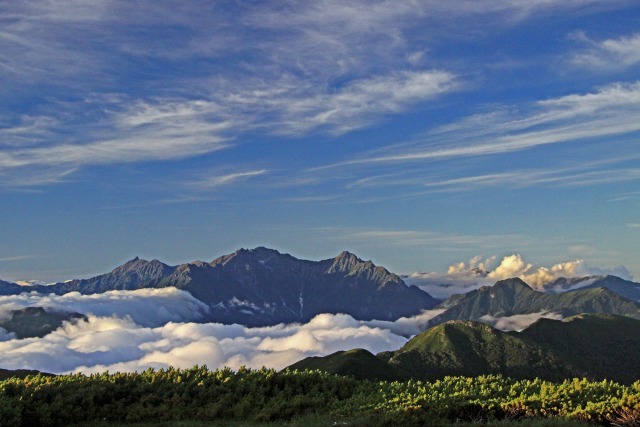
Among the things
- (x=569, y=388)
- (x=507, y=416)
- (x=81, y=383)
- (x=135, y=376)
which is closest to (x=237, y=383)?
(x=135, y=376)

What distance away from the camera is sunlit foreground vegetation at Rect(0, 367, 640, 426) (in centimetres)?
2158

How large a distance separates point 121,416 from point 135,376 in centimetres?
360

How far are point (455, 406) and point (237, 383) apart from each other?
10.2 m

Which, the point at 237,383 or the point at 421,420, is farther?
the point at 237,383

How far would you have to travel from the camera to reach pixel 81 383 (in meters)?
26.2

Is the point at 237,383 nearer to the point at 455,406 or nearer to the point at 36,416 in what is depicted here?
the point at 36,416

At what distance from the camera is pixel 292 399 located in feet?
85.5

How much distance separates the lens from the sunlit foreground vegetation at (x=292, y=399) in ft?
70.8

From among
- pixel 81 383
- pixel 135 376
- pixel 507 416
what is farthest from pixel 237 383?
pixel 507 416

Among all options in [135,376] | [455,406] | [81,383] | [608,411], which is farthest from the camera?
[135,376]

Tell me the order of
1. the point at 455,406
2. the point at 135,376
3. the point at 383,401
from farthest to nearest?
the point at 135,376 → the point at 383,401 → the point at 455,406

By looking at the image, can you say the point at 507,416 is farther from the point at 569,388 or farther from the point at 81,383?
the point at 81,383

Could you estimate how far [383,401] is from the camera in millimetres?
24375

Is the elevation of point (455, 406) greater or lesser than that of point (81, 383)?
lesser
